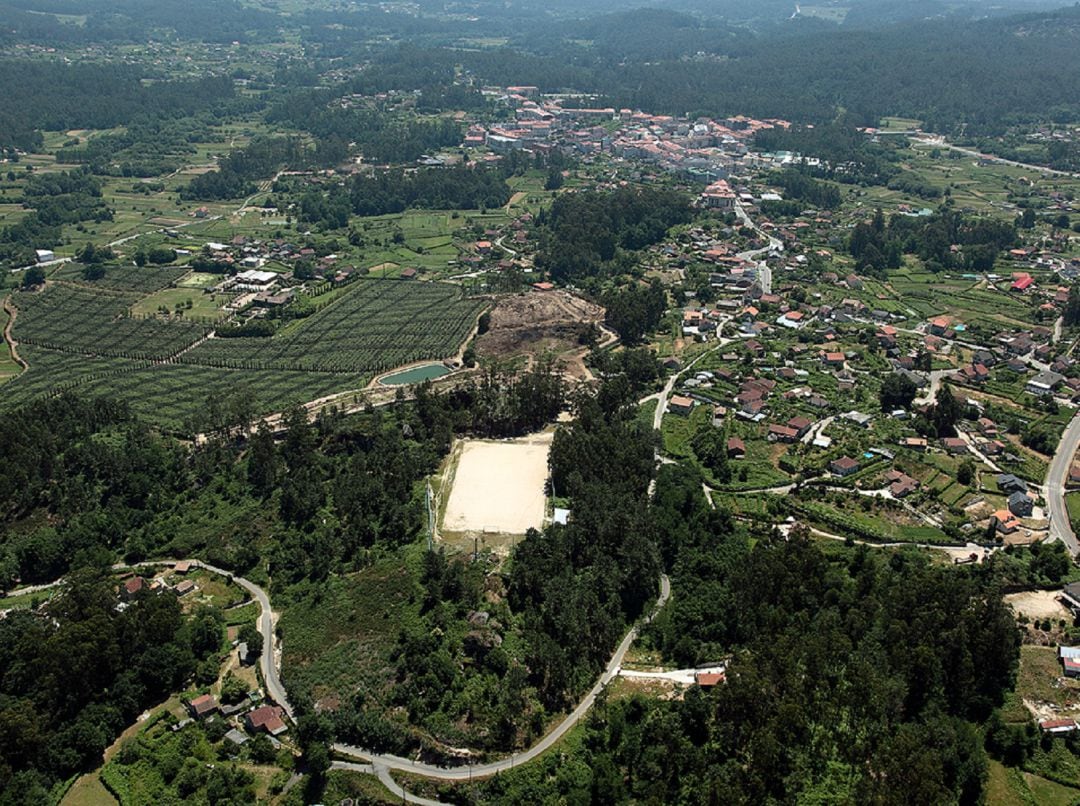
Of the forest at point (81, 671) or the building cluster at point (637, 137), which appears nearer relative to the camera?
the forest at point (81, 671)

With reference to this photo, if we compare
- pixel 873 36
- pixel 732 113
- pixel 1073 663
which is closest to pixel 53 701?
pixel 1073 663

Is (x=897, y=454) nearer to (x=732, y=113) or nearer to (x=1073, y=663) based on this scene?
(x=1073, y=663)

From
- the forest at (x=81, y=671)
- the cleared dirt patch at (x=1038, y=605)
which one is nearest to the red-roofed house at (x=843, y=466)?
the cleared dirt patch at (x=1038, y=605)

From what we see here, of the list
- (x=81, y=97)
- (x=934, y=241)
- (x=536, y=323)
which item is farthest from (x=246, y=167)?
(x=934, y=241)

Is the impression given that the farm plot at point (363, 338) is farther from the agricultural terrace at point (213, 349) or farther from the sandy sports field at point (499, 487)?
the sandy sports field at point (499, 487)

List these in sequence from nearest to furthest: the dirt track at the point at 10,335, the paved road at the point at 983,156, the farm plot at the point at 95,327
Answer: the dirt track at the point at 10,335 < the farm plot at the point at 95,327 < the paved road at the point at 983,156
